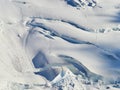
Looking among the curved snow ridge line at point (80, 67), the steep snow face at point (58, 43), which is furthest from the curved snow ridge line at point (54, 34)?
the curved snow ridge line at point (80, 67)

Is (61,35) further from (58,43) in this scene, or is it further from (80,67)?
(80,67)

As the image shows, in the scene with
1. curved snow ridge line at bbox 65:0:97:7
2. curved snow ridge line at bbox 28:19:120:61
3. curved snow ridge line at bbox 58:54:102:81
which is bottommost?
curved snow ridge line at bbox 58:54:102:81

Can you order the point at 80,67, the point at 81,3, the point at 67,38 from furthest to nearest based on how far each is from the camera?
the point at 81,3
the point at 67,38
the point at 80,67

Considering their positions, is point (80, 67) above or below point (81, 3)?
below

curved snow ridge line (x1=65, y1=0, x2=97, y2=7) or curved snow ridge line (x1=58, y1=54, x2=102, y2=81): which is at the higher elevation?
curved snow ridge line (x1=65, y1=0, x2=97, y2=7)

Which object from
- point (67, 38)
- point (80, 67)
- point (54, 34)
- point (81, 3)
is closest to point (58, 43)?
point (67, 38)

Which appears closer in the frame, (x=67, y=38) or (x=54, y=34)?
(x=67, y=38)

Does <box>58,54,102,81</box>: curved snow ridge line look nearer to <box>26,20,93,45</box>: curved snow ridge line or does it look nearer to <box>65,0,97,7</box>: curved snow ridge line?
<box>26,20,93,45</box>: curved snow ridge line

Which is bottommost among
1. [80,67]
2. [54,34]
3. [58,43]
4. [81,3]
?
[80,67]

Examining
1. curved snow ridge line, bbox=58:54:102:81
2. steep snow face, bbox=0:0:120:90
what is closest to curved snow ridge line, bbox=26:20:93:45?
steep snow face, bbox=0:0:120:90
